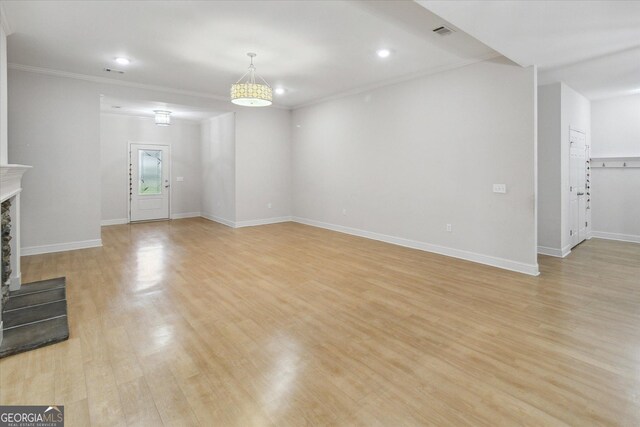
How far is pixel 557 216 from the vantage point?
17.0 ft

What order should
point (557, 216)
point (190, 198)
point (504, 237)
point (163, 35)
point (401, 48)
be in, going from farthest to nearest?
point (190, 198), point (557, 216), point (504, 237), point (401, 48), point (163, 35)

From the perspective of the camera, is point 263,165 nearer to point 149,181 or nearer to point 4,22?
point 149,181

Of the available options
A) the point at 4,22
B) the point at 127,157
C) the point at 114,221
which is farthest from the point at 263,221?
the point at 4,22

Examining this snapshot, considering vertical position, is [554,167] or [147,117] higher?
[147,117]

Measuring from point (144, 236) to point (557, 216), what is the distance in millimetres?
7759

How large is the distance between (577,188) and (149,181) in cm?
997

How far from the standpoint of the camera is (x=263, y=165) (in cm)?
827

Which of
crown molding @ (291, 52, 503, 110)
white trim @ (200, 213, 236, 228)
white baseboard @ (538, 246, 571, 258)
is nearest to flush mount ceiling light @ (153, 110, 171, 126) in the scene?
white trim @ (200, 213, 236, 228)

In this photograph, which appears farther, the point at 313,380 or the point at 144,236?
the point at 144,236

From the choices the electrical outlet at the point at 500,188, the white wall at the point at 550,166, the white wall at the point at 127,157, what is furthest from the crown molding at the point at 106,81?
the white wall at the point at 550,166

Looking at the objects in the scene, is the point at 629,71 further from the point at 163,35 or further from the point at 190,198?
the point at 190,198

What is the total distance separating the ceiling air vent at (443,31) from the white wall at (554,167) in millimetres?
2586

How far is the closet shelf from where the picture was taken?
616 cm

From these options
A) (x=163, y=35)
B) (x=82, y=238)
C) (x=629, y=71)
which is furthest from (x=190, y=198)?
(x=629, y=71)
